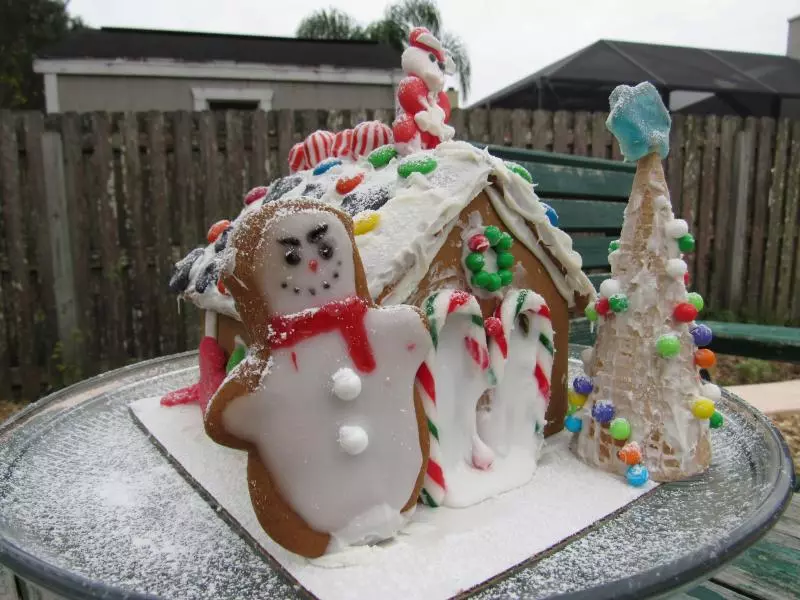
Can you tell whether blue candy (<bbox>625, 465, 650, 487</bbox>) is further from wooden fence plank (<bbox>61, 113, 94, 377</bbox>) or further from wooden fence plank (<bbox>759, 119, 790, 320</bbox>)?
wooden fence plank (<bbox>759, 119, 790, 320</bbox>)

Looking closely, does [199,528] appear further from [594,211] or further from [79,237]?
[79,237]

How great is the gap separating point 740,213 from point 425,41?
413cm

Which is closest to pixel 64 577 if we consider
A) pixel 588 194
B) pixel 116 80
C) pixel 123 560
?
pixel 123 560

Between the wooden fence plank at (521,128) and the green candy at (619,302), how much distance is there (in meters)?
2.97

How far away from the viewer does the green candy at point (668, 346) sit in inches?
51.1

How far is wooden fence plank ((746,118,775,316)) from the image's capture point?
495 centimetres

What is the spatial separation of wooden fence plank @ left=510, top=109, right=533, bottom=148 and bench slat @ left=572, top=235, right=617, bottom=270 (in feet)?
3.68

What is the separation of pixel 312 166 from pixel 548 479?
3.42 feet

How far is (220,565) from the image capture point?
1.10 meters

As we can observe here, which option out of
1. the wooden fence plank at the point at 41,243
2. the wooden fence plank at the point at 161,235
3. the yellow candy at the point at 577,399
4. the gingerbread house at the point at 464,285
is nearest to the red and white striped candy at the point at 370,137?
the gingerbread house at the point at 464,285

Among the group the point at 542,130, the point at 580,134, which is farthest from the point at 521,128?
the point at 580,134

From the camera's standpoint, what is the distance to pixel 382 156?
61.6 inches

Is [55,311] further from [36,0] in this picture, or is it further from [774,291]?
[36,0]

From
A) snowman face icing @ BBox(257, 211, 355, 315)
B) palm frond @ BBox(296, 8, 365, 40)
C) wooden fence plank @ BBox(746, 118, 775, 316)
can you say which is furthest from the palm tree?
snowman face icing @ BBox(257, 211, 355, 315)
